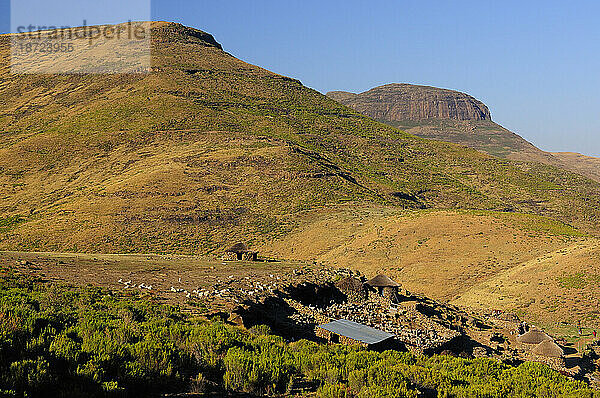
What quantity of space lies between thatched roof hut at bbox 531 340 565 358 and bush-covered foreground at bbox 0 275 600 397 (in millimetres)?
10407

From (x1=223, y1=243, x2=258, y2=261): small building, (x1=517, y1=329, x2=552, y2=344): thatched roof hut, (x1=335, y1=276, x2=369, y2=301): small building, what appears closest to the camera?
(x1=517, y1=329, x2=552, y2=344): thatched roof hut

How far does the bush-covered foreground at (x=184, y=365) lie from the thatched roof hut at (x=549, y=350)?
10.4m

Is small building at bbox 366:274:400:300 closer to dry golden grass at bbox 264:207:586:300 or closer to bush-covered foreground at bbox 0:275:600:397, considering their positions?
dry golden grass at bbox 264:207:586:300

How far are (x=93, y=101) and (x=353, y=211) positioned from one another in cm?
6600

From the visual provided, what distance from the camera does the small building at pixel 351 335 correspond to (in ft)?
56.6

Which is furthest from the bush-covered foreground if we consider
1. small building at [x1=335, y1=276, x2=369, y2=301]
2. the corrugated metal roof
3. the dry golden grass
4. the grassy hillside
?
the grassy hillside

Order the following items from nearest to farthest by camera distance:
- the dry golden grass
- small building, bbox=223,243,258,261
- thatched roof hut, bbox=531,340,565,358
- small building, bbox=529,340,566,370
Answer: small building, bbox=529,340,566,370 → thatched roof hut, bbox=531,340,565,358 → small building, bbox=223,243,258,261 → the dry golden grass

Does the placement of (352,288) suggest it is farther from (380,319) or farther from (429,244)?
(429,244)

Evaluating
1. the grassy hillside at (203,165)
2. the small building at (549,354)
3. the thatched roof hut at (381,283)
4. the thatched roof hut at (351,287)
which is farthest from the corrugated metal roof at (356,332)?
the grassy hillside at (203,165)

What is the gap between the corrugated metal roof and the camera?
57.6 ft

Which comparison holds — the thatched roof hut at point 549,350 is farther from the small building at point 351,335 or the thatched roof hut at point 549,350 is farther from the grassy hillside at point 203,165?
the grassy hillside at point 203,165

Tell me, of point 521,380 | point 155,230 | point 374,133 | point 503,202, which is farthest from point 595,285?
point 374,133

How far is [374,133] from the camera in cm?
9931

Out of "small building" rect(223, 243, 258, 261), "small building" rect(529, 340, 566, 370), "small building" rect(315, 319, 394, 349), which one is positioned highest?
"small building" rect(223, 243, 258, 261)
